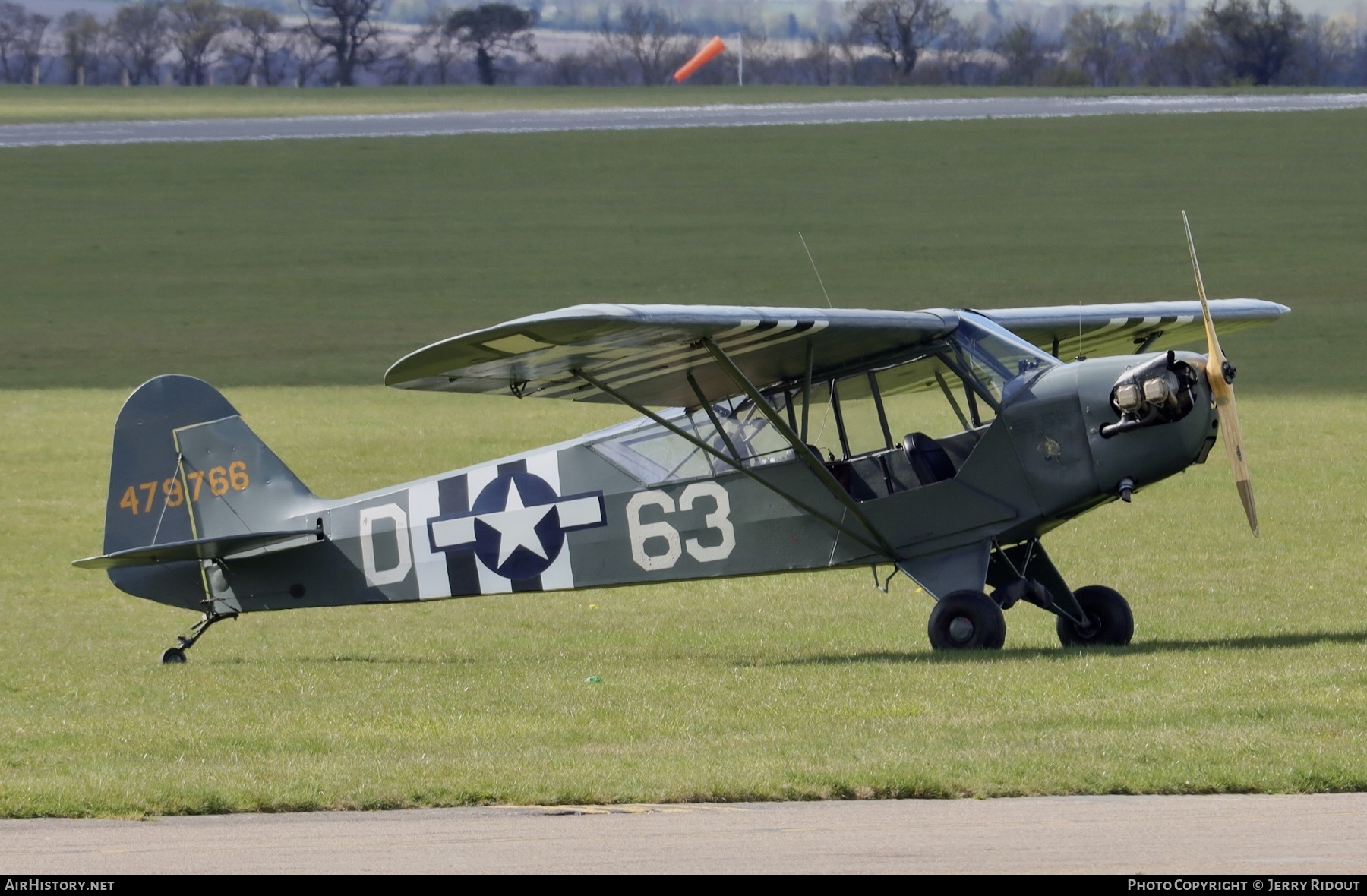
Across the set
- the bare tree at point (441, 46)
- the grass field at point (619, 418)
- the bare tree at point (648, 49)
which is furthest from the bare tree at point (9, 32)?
the grass field at point (619, 418)

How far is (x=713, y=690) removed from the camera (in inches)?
457

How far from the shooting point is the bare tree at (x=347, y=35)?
97250mm

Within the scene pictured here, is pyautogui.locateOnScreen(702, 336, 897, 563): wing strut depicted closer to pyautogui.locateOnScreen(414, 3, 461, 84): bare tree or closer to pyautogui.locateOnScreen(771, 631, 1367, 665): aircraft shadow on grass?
pyautogui.locateOnScreen(771, 631, 1367, 665): aircraft shadow on grass

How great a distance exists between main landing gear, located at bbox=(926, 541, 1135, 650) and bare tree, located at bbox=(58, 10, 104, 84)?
Result: 9719 centimetres

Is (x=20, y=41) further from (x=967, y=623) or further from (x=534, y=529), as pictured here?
(x=967, y=623)

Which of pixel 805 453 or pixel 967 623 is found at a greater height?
pixel 805 453

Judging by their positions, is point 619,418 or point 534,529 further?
point 619,418

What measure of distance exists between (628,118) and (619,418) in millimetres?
38613

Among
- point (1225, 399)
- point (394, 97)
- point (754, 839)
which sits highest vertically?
point (394, 97)

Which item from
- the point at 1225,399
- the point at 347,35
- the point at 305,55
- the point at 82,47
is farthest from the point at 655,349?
the point at 305,55

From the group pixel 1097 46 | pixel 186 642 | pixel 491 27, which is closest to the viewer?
pixel 186 642

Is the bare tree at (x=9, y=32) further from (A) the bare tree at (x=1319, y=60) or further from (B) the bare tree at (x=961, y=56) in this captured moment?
(A) the bare tree at (x=1319, y=60)

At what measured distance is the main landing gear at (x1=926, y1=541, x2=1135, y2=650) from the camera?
1245cm

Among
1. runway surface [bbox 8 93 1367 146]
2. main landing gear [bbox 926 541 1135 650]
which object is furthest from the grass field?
runway surface [bbox 8 93 1367 146]
